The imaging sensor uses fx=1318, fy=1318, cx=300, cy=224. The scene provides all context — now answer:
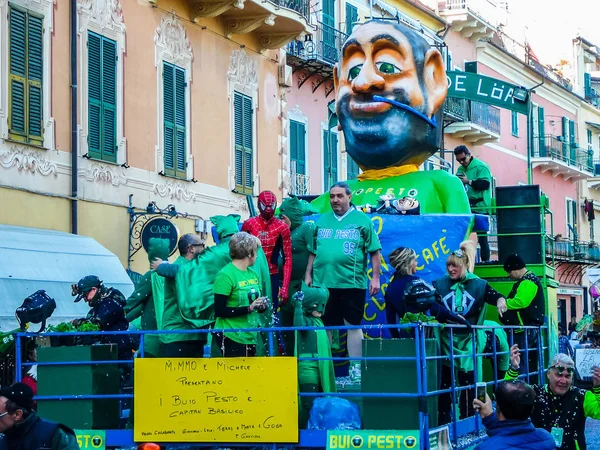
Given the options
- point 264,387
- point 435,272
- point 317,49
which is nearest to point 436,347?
point 264,387

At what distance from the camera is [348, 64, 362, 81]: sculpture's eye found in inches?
503

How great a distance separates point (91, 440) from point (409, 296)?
2425 mm

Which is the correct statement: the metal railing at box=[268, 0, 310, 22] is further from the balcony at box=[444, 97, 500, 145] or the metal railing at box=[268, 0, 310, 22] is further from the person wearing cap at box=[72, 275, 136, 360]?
the person wearing cap at box=[72, 275, 136, 360]

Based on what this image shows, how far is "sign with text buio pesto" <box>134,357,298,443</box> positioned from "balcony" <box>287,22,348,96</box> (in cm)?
1860

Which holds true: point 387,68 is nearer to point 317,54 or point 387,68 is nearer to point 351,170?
point 317,54

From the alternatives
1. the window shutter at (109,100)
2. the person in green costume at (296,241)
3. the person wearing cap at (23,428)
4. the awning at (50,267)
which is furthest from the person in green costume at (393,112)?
the window shutter at (109,100)

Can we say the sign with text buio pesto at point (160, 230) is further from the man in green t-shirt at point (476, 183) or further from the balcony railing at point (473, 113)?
the balcony railing at point (473, 113)

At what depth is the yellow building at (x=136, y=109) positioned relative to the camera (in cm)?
1777

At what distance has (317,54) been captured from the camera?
27.7 m

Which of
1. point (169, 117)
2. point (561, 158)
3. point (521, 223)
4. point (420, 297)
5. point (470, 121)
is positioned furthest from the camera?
point (561, 158)

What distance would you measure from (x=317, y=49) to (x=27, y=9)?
1085 centimetres

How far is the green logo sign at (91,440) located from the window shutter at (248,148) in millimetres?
15269

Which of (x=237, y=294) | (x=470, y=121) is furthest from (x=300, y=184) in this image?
(x=237, y=294)

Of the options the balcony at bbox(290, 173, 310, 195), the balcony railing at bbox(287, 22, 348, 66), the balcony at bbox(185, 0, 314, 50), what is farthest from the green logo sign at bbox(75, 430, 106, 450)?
the balcony railing at bbox(287, 22, 348, 66)
